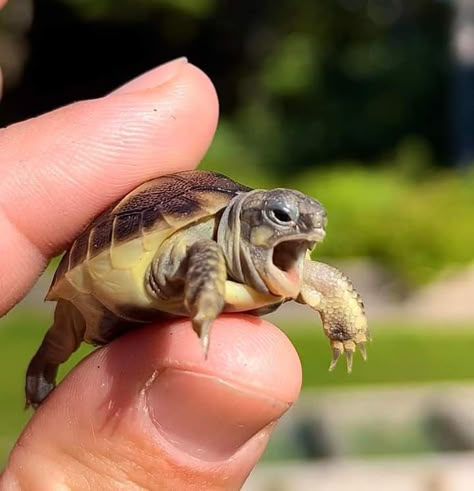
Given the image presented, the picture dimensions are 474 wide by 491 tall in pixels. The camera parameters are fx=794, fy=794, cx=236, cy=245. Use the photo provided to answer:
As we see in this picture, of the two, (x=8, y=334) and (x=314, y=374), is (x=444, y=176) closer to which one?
(x=314, y=374)

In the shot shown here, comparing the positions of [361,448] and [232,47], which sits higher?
[361,448]

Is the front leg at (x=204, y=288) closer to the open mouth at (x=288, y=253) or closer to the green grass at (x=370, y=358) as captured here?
the open mouth at (x=288, y=253)

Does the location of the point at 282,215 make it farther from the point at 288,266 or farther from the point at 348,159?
the point at 348,159

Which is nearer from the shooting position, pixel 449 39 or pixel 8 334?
pixel 8 334

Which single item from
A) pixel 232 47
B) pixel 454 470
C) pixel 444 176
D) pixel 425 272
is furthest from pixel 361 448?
pixel 232 47

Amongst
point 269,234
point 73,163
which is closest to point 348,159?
point 73,163

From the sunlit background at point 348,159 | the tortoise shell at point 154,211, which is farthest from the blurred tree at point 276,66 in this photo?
the tortoise shell at point 154,211

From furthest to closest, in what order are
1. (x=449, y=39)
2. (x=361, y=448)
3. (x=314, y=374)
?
(x=449, y=39) < (x=314, y=374) < (x=361, y=448)
